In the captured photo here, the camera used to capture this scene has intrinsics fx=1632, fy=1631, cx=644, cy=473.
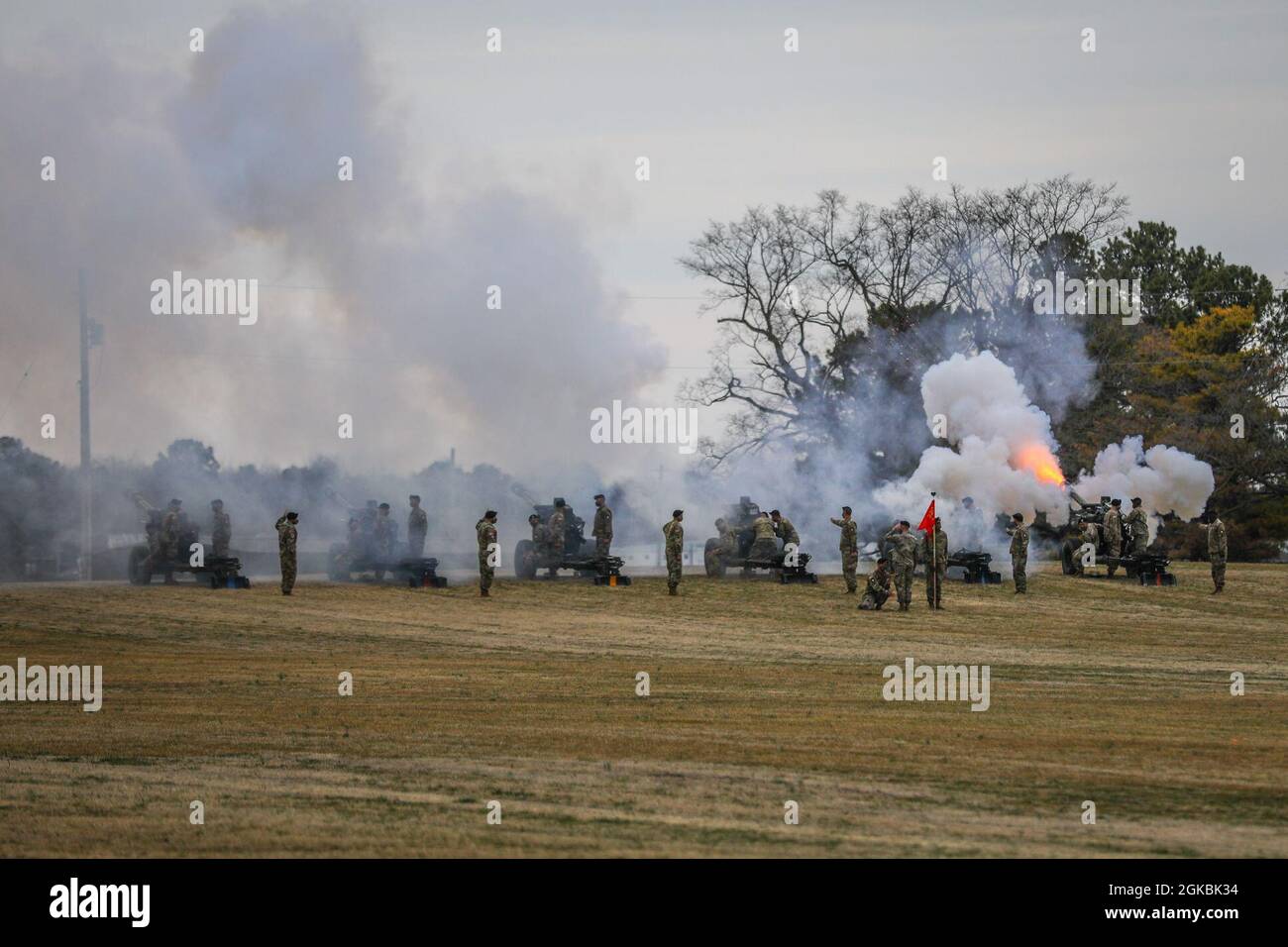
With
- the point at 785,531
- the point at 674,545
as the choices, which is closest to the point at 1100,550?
the point at 785,531

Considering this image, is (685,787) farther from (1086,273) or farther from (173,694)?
(1086,273)

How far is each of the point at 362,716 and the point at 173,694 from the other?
3.60m

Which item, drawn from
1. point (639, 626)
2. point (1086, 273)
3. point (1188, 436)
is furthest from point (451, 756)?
point (1086, 273)

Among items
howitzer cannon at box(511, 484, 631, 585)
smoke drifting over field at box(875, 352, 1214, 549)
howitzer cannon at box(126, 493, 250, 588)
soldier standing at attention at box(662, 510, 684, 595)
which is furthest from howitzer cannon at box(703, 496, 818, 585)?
howitzer cannon at box(126, 493, 250, 588)

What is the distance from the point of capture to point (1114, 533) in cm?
4206

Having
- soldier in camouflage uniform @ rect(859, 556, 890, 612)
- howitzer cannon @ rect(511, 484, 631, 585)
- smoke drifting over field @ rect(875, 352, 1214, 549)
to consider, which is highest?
smoke drifting over field @ rect(875, 352, 1214, 549)

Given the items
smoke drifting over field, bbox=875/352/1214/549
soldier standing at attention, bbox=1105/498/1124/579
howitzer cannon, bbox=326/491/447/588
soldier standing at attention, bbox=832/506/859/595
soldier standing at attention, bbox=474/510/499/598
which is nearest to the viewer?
soldier standing at attention, bbox=474/510/499/598

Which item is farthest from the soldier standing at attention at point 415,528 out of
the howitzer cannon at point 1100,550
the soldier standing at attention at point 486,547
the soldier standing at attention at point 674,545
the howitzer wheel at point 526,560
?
the howitzer cannon at point 1100,550

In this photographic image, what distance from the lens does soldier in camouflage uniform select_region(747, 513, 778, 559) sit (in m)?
41.2

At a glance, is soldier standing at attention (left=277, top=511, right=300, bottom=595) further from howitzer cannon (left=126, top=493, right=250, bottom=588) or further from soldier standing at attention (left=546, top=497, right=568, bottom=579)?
soldier standing at attention (left=546, top=497, right=568, bottom=579)

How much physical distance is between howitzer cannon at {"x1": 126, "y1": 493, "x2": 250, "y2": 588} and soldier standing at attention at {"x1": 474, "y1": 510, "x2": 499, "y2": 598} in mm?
5558

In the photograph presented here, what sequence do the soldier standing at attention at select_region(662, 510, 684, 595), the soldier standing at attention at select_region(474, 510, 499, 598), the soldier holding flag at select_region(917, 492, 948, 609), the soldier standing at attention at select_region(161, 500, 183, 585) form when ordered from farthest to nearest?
the soldier standing at attention at select_region(161, 500, 183, 585)
the soldier standing at attention at select_region(662, 510, 684, 595)
the soldier standing at attention at select_region(474, 510, 499, 598)
the soldier holding flag at select_region(917, 492, 948, 609)

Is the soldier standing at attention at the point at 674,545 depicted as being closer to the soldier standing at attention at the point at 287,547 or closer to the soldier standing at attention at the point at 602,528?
the soldier standing at attention at the point at 602,528

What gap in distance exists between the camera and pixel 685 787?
14.4m
